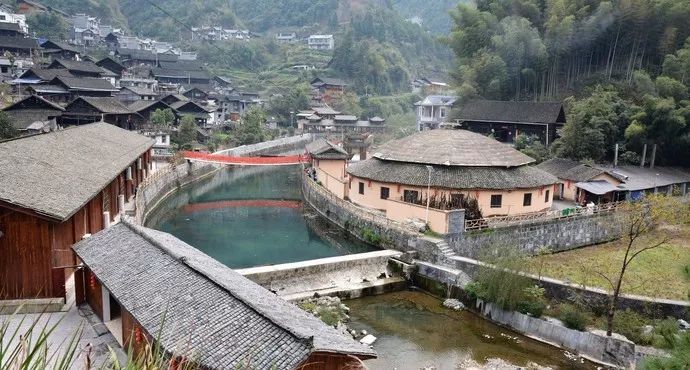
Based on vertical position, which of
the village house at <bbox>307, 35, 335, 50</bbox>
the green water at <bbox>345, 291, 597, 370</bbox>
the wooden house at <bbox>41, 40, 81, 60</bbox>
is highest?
the village house at <bbox>307, 35, 335, 50</bbox>

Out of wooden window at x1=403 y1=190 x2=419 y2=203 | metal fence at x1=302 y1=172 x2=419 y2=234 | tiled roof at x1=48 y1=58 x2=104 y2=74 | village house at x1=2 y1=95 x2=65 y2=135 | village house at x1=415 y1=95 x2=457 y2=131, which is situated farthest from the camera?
village house at x1=415 y1=95 x2=457 y2=131

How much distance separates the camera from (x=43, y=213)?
11.2m

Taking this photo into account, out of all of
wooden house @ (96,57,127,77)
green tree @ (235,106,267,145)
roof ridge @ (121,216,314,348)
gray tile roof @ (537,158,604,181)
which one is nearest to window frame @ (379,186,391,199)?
gray tile roof @ (537,158,604,181)

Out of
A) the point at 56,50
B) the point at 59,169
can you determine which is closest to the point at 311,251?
the point at 59,169

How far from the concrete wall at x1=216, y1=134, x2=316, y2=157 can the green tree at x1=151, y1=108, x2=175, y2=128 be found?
4.62 meters

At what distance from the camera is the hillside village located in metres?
9.20

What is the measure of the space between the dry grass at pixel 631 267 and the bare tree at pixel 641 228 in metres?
0.25

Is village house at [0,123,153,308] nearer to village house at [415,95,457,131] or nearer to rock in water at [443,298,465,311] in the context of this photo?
rock in water at [443,298,465,311]

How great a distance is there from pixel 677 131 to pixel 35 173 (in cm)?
3245

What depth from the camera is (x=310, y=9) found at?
383 ft

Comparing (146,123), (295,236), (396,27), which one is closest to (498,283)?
(295,236)

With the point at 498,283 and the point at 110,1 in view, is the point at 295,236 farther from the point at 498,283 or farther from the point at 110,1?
the point at 110,1

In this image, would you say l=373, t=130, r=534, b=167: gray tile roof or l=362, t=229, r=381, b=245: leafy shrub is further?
l=373, t=130, r=534, b=167: gray tile roof

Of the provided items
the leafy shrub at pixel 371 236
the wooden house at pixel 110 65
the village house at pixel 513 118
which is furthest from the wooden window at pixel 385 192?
the wooden house at pixel 110 65
